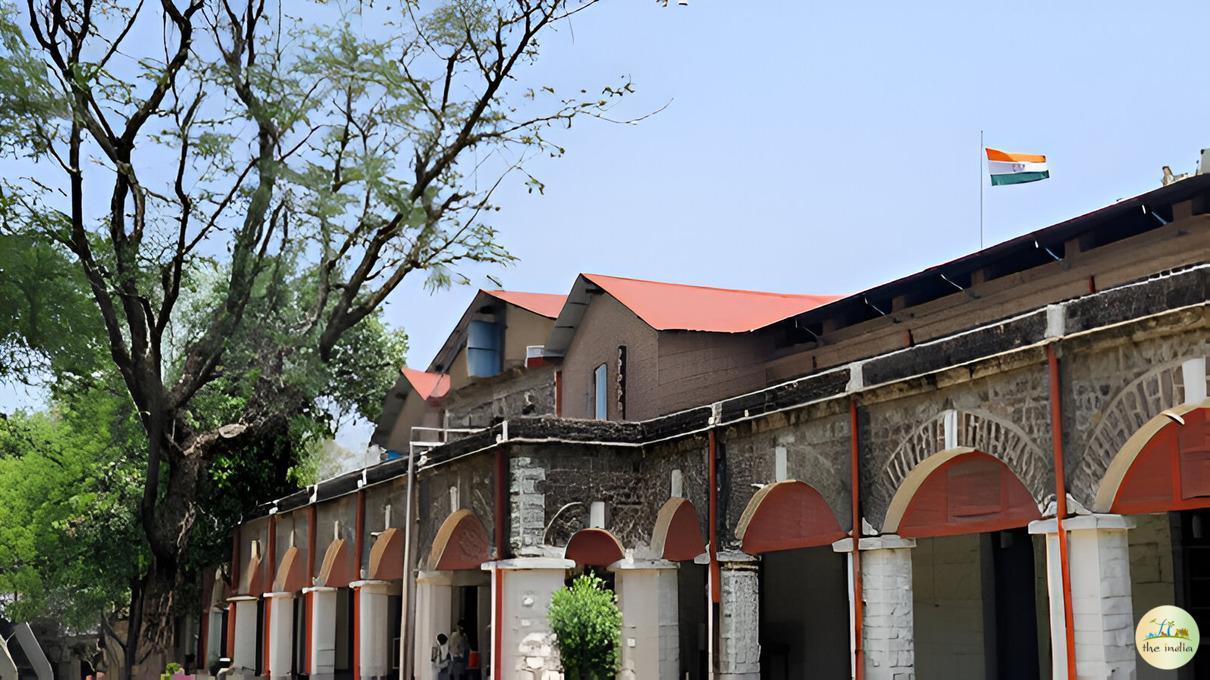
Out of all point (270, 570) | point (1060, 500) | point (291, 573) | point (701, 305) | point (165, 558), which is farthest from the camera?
point (270, 570)

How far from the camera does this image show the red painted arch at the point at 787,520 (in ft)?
53.8

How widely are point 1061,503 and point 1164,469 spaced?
0.98 meters

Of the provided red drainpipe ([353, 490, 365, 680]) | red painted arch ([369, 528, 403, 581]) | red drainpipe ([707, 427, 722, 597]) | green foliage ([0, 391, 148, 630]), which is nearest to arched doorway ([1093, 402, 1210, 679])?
red drainpipe ([707, 427, 722, 597])

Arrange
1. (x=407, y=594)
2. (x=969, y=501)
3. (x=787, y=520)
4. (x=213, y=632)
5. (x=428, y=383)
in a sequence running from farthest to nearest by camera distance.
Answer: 1. (x=213, y=632)
2. (x=428, y=383)
3. (x=407, y=594)
4. (x=787, y=520)
5. (x=969, y=501)

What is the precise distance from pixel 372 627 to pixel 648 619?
25.0 feet

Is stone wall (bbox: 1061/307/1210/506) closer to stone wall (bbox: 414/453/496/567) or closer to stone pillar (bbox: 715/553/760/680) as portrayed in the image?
stone pillar (bbox: 715/553/760/680)

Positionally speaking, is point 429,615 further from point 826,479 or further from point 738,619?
point 826,479

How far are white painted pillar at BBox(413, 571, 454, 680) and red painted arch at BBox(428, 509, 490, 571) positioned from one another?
9.6 inches

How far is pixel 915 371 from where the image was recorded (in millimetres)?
14695

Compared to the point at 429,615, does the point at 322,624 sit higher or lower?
lower

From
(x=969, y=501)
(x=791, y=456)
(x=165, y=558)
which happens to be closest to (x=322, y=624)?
(x=165, y=558)

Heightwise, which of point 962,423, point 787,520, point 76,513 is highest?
point 962,423

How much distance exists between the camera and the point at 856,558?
50.3 ft

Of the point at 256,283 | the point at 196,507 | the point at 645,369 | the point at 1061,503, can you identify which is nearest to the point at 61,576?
the point at 196,507
